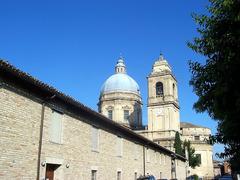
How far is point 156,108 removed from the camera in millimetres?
65625

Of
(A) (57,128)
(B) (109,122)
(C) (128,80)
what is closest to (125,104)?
(C) (128,80)

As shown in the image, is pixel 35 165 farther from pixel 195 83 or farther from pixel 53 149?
pixel 195 83

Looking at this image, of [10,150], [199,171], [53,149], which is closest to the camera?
[10,150]

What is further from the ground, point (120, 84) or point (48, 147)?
point (120, 84)

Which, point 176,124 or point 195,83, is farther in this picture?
point 176,124

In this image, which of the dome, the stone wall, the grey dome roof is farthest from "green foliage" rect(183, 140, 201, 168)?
the stone wall

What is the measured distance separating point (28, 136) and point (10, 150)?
49.5 inches

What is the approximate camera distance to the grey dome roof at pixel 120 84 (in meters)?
72.6

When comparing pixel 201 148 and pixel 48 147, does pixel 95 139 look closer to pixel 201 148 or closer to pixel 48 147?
pixel 48 147

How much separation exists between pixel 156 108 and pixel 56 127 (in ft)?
164

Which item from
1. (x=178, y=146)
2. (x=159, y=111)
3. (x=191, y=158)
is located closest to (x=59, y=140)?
(x=178, y=146)

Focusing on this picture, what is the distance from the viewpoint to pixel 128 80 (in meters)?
75.1

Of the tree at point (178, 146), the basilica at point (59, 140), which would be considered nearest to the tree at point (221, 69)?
the basilica at point (59, 140)

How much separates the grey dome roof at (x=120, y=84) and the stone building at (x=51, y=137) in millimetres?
46480
